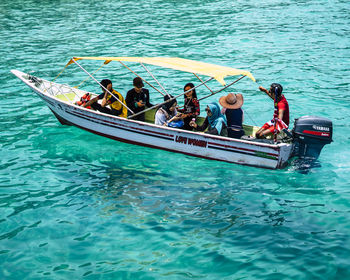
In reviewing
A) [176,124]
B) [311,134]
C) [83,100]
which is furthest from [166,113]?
[311,134]

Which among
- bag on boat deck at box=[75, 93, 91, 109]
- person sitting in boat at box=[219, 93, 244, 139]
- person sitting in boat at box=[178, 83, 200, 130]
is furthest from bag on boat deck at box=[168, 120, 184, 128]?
bag on boat deck at box=[75, 93, 91, 109]

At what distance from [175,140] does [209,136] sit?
3.54ft

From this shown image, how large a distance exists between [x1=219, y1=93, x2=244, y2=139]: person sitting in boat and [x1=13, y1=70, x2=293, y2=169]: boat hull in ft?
1.97

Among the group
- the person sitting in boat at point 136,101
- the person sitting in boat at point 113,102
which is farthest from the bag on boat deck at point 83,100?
the person sitting in boat at point 136,101

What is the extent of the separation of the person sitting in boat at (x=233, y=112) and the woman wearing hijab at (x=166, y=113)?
1.43 m

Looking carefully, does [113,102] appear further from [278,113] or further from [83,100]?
[278,113]

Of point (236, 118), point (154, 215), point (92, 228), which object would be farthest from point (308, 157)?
point (92, 228)

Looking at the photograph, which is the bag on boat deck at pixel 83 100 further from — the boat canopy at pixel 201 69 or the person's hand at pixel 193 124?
the person's hand at pixel 193 124

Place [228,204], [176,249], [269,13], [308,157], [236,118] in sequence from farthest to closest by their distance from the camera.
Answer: [269,13], [236,118], [308,157], [228,204], [176,249]

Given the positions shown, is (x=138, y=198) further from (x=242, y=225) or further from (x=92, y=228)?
(x=242, y=225)

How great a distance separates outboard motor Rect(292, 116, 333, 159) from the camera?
9750mm

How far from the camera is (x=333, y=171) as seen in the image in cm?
1035

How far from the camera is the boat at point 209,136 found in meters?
9.93

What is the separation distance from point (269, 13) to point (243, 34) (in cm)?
685
